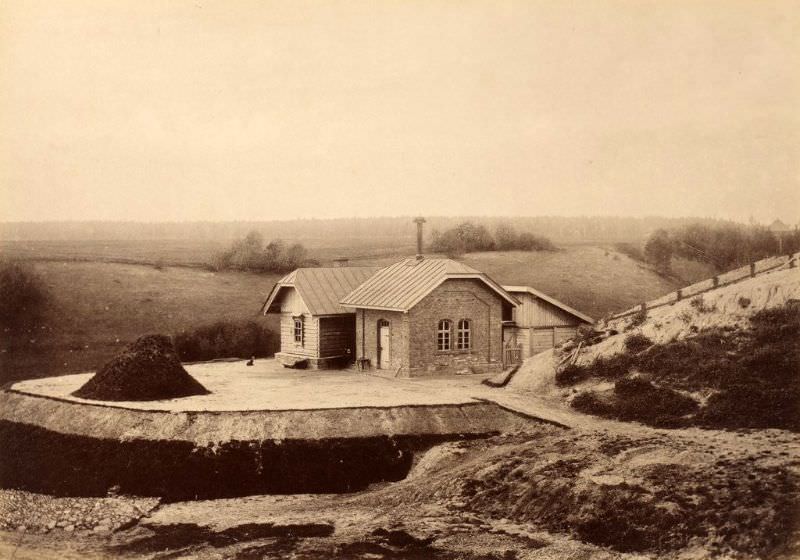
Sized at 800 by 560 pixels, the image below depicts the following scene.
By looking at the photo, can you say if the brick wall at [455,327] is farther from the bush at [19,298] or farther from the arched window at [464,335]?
the bush at [19,298]

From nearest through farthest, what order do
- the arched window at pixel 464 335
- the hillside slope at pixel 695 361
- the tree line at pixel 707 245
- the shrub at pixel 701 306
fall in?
the hillside slope at pixel 695 361 < the shrub at pixel 701 306 < the arched window at pixel 464 335 < the tree line at pixel 707 245

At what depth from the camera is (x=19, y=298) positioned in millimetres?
54281

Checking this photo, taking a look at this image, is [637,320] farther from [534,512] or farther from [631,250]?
[631,250]

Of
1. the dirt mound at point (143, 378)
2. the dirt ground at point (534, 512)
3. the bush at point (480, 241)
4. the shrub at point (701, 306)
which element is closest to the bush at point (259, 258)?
the bush at point (480, 241)

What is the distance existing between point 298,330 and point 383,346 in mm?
5217

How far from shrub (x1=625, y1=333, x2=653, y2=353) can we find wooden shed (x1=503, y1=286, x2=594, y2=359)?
810 cm

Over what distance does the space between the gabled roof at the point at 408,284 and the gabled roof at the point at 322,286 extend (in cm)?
104

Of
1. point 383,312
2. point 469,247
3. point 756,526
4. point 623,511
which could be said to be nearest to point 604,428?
point 623,511

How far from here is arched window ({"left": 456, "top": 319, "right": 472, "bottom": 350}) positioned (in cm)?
3853

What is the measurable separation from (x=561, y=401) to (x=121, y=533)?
16.3 metres

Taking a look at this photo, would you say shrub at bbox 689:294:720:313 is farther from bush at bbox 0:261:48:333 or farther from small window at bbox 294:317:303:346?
bush at bbox 0:261:48:333

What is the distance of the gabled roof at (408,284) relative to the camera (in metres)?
37.5

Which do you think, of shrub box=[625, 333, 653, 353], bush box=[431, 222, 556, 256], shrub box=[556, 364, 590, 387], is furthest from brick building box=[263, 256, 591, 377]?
bush box=[431, 222, 556, 256]

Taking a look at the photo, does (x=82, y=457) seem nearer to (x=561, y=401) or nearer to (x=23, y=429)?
(x=23, y=429)
